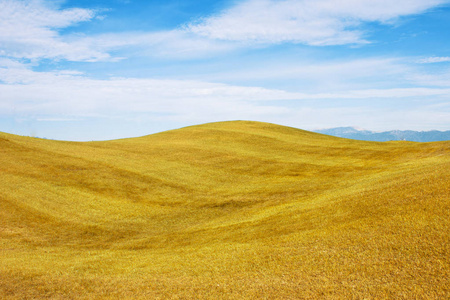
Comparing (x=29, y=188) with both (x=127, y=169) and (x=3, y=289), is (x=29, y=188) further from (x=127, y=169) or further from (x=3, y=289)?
(x=3, y=289)

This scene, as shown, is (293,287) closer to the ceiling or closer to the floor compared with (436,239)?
closer to the floor

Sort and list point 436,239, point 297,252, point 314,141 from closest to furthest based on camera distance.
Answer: point 436,239 < point 297,252 < point 314,141

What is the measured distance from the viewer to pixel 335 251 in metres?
12.8

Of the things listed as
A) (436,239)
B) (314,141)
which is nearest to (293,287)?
(436,239)

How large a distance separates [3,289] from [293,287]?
11.0 meters

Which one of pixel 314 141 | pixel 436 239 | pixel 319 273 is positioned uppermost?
pixel 314 141

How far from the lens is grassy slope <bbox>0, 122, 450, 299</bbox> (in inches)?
445

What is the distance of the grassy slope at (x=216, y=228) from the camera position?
11.3m

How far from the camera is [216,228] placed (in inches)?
843

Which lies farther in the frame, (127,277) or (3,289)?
(127,277)

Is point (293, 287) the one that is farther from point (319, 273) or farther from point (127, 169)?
point (127, 169)

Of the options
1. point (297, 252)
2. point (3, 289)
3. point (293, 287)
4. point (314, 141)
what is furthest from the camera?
point (314, 141)

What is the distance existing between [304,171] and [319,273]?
28.7 metres

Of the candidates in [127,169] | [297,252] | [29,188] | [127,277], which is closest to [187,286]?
[127,277]
